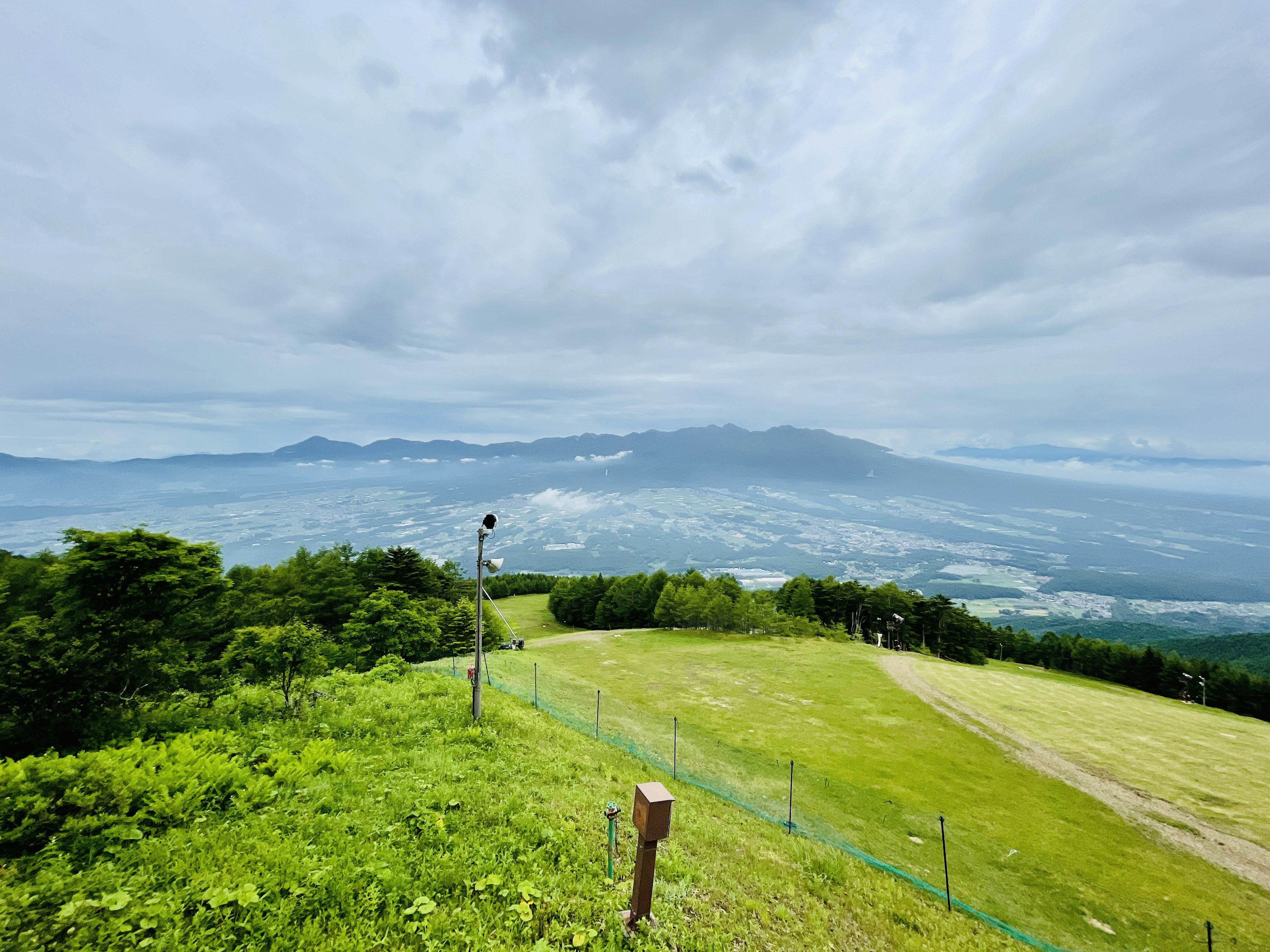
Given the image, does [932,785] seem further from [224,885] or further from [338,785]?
[224,885]

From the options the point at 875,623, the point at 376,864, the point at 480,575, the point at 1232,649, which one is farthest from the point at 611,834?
the point at 1232,649

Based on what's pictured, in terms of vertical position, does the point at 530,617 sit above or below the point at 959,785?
below

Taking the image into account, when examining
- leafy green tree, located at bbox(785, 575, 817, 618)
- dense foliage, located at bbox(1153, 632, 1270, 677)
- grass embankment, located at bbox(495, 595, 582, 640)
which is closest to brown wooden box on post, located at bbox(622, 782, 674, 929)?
grass embankment, located at bbox(495, 595, 582, 640)

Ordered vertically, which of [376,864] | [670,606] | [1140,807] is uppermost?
[376,864]

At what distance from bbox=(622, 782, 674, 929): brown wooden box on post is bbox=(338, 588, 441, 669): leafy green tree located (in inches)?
983

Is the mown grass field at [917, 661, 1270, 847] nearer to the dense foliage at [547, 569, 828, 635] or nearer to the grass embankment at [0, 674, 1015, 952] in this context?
the grass embankment at [0, 674, 1015, 952]

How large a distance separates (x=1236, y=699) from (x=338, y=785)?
9816cm

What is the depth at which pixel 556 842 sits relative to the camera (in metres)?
8.45

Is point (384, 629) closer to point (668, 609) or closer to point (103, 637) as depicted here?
point (103, 637)

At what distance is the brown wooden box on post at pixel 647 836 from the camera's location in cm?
630

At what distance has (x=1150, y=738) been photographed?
2742cm

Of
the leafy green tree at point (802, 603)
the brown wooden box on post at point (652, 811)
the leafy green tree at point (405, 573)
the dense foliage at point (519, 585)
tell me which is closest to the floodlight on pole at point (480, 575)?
the brown wooden box on post at point (652, 811)

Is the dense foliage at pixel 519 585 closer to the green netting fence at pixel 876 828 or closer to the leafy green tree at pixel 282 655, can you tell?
the green netting fence at pixel 876 828

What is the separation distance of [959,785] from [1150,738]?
18528mm
